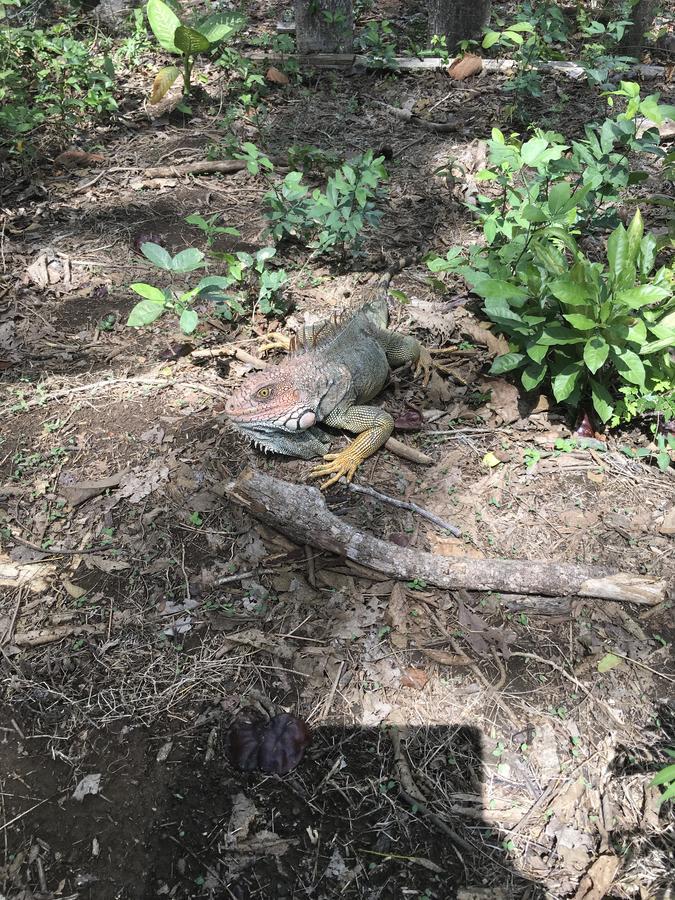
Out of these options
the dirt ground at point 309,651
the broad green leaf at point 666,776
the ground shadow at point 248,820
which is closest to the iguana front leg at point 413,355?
the dirt ground at point 309,651

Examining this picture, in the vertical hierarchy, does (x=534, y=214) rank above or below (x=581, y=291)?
above

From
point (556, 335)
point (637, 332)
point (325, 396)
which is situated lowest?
point (325, 396)

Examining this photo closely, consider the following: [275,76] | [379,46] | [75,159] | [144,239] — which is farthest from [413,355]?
[379,46]

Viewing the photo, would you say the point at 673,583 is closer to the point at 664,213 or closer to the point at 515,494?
the point at 515,494

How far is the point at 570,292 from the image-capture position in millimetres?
Answer: 3539

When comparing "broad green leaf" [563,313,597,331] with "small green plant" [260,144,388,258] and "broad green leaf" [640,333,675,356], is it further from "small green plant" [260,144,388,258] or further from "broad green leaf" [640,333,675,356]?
"small green plant" [260,144,388,258]

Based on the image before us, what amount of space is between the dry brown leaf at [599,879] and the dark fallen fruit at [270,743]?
4.32 feet

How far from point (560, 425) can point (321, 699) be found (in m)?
2.65

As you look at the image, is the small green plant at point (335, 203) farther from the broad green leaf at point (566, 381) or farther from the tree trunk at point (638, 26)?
the tree trunk at point (638, 26)

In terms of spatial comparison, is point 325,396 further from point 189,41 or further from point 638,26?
point 638,26

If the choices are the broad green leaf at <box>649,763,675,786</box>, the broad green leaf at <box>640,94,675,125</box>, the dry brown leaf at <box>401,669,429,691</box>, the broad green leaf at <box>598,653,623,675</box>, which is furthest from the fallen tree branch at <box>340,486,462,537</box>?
the broad green leaf at <box>640,94,675,125</box>

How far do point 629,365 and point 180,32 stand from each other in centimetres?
676

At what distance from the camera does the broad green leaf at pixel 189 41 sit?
6984 mm

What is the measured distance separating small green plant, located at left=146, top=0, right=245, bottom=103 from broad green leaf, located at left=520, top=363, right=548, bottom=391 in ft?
20.5
